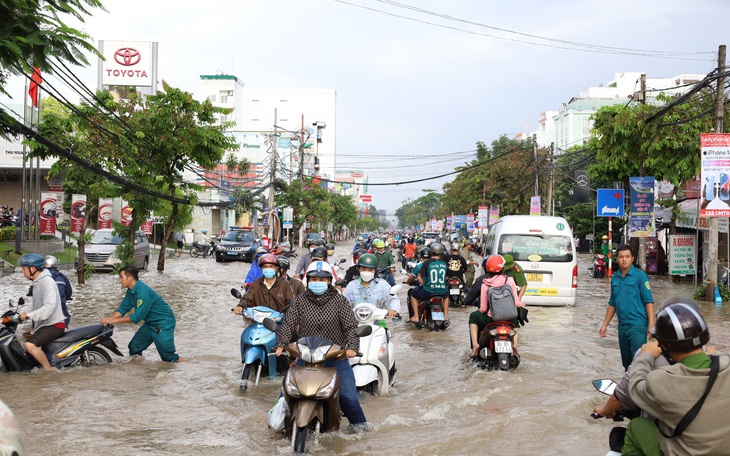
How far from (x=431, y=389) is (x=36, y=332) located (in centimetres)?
474

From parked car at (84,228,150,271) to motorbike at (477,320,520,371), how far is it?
17914 mm

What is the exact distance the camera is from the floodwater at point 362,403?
261 inches

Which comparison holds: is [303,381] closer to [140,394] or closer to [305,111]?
[140,394]

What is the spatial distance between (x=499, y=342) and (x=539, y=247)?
26.1 feet

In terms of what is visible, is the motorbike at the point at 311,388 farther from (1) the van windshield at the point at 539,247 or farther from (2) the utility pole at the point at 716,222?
(2) the utility pole at the point at 716,222

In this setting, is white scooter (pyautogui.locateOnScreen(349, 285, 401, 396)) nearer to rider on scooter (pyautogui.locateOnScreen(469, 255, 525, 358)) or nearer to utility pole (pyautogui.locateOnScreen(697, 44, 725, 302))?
rider on scooter (pyautogui.locateOnScreen(469, 255, 525, 358))

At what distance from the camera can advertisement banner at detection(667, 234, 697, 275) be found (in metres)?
24.7

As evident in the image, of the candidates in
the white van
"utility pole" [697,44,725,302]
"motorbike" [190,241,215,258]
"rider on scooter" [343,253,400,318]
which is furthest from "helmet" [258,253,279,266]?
"motorbike" [190,241,215,258]

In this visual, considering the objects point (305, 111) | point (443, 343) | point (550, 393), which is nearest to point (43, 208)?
point (443, 343)

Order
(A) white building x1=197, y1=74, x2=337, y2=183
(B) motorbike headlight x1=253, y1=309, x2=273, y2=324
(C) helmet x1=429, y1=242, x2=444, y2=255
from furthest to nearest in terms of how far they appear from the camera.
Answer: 1. (A) white building x1=197, y1=74, x2=337, y2=183
2. (C) helmet x1=429, y1=242, x2=444, y2=255
3. (B) motorbike headlight x1=253, y1=309, x2=273, y2=324

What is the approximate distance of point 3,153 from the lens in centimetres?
4500

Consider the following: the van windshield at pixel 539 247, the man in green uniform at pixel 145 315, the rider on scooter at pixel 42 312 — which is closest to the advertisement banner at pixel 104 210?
the van windshield at pixel 539 247

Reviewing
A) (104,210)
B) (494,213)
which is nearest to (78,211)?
(104,210)

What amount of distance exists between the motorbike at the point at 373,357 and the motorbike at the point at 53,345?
3509 mm
